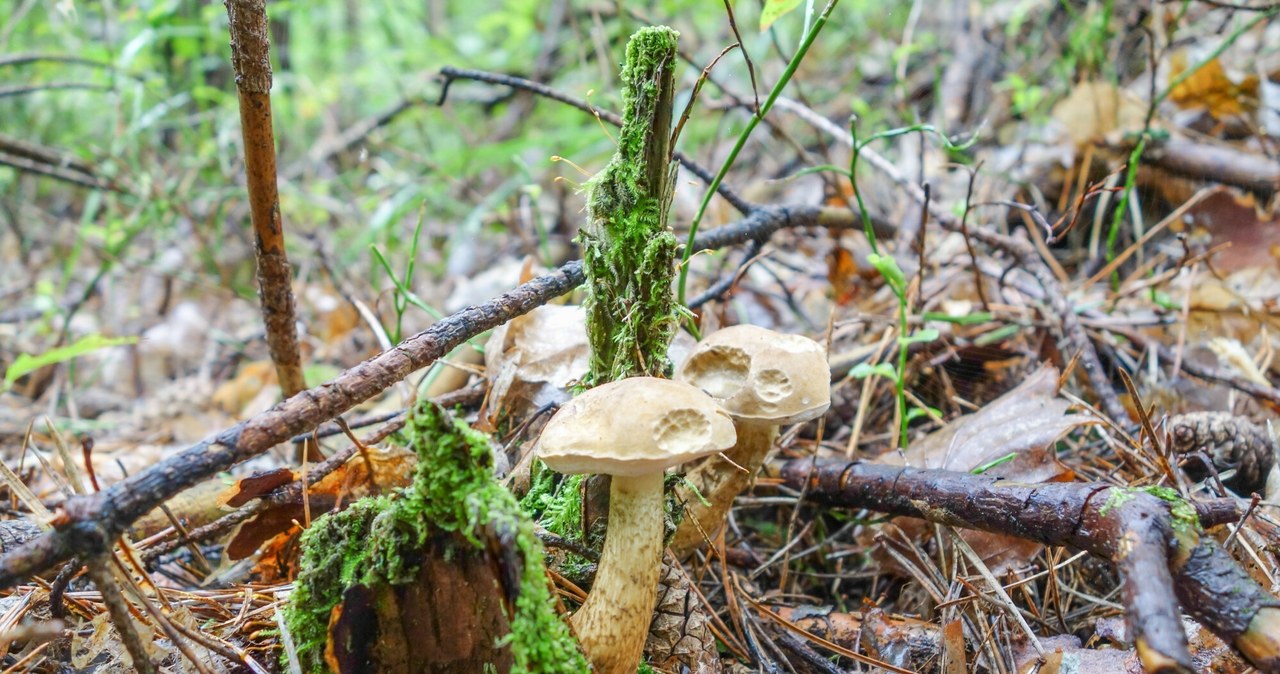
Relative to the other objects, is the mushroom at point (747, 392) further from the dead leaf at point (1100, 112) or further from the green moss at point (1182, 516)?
the dead leaf at point (1100, 112)

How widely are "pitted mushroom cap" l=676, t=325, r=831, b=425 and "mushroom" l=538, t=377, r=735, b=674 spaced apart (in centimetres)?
26

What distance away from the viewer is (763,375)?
1.67 metres

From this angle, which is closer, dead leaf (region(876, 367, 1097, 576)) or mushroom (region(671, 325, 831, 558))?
mushroom (region(671, 325, 831, 558))

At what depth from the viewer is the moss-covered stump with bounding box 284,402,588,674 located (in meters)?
1.22

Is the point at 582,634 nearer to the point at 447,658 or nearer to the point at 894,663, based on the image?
the point at 447,658

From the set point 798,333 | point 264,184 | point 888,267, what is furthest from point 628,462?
point 798,333

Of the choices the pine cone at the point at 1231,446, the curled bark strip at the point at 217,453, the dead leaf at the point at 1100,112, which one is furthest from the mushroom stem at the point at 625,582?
the dead leaf at the point at 1100,112

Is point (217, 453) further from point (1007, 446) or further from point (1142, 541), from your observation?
point (1007, 446)

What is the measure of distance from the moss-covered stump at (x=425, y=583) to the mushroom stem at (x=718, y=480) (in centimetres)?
61

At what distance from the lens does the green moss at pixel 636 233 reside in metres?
1.56

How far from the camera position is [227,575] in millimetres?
1946

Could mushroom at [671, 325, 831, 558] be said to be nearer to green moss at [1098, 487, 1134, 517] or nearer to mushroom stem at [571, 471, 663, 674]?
mushroom stem at [571, 471, 663, 674]

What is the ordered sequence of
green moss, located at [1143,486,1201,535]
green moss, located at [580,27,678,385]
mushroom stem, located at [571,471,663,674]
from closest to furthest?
1. green moss, located at [1143,486,1201,535]
2. mushroom stem, located at [571,471,663,674]
3. green moss, located at [580,27,678,385]

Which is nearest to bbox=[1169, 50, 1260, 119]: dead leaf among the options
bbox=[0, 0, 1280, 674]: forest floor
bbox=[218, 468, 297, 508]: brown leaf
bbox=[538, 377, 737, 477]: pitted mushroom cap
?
bbox=[0, 0, 1280, 674]: forest floor
